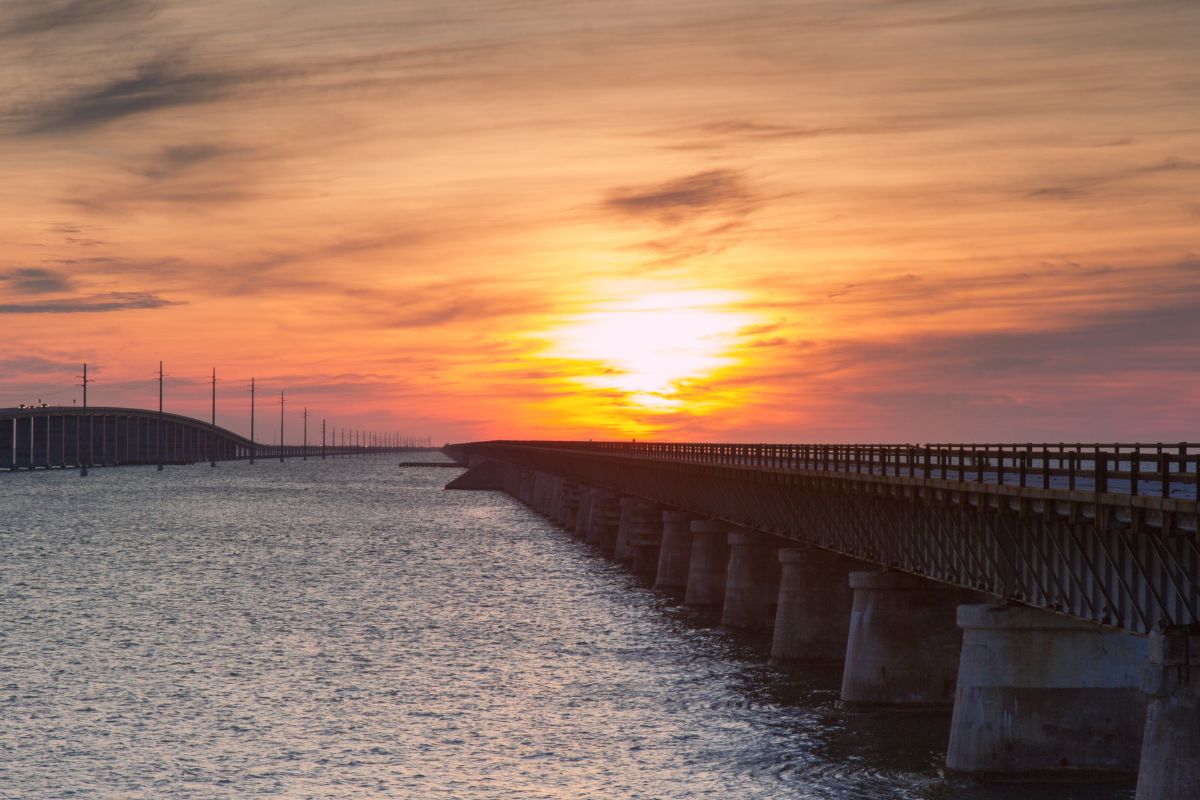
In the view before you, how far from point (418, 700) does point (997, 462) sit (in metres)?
19.2

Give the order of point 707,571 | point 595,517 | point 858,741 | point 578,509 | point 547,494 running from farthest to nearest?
point 547,494, point 578,509, point 595,517, point 707,571, point 858,741

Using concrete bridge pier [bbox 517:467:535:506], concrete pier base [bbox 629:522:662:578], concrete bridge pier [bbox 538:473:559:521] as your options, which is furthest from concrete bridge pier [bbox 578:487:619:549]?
concrete bridge pier [bbox 517:467:535:506]

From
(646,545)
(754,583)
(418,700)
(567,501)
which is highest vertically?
(754,583)

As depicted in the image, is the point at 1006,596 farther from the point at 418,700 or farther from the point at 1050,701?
the point at 418,700

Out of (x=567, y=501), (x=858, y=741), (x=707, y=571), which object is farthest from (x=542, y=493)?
(x=858, y=741)

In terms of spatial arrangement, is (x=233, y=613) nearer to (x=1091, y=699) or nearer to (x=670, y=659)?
(x=670, y=659)

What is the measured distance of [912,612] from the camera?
3981cm

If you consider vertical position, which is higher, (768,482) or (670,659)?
(768,482)

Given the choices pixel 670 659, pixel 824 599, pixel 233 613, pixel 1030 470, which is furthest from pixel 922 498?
pixel 233 613

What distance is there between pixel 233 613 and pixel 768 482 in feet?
92.2

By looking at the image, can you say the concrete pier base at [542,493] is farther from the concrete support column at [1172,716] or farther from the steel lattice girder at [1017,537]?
the concrete support column at [1172,716]

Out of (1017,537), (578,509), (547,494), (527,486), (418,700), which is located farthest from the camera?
(527,486)

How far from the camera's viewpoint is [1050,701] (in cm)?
3109

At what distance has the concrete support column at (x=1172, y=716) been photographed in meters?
24.3
